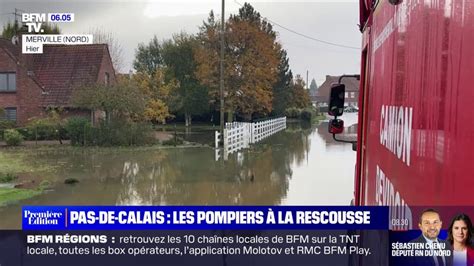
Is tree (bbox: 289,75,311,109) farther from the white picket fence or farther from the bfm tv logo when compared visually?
the bfm tv logo

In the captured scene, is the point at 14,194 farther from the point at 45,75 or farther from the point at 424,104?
the point at 424,104

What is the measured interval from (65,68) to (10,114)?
1.32ft

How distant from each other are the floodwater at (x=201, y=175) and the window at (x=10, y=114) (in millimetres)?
211

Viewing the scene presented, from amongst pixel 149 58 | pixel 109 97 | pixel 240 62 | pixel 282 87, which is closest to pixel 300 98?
pixel 282 87

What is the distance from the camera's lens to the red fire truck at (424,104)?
115cm

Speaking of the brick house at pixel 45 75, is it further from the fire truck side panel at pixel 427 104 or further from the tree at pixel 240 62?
the fire truck side panel at pixel 427 104

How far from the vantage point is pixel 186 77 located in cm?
321

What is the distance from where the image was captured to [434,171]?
1283 millimetres

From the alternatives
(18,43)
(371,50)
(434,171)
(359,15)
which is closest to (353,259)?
A: (434,171)

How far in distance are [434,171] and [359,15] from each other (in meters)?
1.56

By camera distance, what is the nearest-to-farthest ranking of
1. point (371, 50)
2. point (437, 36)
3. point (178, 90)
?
point (437, 36) < point (371, 50) < point (178, 90)

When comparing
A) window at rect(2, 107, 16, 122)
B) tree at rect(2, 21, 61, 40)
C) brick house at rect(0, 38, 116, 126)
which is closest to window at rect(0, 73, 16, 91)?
brick house at rect(0, 38, 116, 126)

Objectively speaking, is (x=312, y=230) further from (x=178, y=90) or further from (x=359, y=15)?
(x=178, y=90)

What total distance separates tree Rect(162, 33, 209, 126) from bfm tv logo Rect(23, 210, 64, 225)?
4.29 feet
